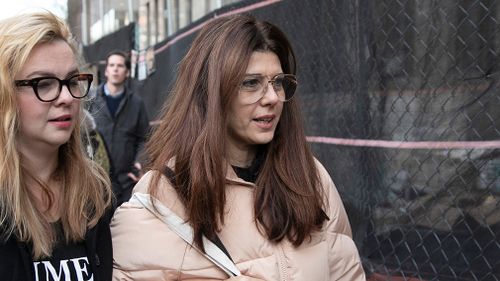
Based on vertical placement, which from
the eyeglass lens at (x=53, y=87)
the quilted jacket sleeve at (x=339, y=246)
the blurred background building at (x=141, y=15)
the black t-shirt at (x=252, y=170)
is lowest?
the quilted jacket sleeve at (x=339, y=246)

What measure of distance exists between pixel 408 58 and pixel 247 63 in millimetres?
1215

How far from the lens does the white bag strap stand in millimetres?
2236

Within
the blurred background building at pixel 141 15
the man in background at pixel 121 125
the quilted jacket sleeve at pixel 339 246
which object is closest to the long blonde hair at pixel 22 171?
the quilted jacket sleeve at pixel 339 246

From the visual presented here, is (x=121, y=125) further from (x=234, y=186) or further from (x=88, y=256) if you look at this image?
(x=88, y=256)

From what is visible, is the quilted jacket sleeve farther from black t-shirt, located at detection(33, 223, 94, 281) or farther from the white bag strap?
black t-shirt, located at detection(33, 223, 94, 281)

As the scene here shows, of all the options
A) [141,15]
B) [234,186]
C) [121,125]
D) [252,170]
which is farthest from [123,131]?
[141,15]

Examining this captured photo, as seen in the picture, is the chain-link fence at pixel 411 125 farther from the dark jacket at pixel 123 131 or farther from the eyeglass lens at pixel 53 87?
the dark jacket at pixel 123 131

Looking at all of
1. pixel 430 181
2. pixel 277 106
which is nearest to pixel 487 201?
pixel 430 181

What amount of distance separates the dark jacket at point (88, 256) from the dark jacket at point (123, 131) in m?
3.86

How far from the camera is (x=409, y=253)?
3.31 meters

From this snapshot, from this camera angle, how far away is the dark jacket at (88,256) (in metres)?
1.93

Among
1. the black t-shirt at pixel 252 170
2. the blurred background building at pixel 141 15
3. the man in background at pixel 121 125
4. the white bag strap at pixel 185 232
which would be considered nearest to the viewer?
the white bag strap at pixel 185 232

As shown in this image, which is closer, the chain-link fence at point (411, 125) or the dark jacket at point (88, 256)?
the dark jacket at point (88, 256)

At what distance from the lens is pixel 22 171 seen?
83.5 inches
